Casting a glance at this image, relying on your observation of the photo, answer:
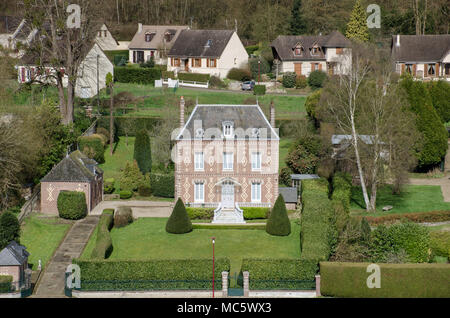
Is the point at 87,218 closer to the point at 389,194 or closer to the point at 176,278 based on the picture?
the point at 176,278

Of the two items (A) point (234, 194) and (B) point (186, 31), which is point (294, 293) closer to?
(A) point (234, 194)

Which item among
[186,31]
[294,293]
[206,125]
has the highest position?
[186,31]

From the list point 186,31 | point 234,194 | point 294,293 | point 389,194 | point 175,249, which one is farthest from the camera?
point 186,31

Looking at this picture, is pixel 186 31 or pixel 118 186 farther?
pixel 186 31

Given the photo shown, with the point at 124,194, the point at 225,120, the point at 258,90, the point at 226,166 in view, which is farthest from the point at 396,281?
the point at 258,90

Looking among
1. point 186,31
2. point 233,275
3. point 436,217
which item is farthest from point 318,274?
point 186,31

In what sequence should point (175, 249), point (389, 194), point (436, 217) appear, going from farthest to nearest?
point (389, 194)
point (436, 217)
point (175, 249)

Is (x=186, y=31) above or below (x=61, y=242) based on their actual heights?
above

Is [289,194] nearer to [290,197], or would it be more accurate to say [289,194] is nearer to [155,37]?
[290,197]
